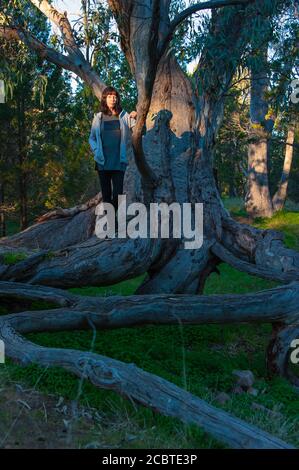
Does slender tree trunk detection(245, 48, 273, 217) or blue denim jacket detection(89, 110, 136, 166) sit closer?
blue denim jacket detection(89, 110, 136, 166)

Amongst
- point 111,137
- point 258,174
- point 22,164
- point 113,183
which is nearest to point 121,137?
point 111,137

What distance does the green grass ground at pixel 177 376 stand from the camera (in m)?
3.70

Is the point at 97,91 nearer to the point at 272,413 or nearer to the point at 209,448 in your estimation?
the point at 272,413

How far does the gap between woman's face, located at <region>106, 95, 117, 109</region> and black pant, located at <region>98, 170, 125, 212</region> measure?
89 cm

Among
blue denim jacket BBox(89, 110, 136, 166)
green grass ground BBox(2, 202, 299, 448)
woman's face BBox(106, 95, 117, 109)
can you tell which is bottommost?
green grass ground BBox(2, 202, 299, 448)

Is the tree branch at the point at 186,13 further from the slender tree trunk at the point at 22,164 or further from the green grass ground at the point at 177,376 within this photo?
the slender tree trunk at the point at 22,164

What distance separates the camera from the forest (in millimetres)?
3916

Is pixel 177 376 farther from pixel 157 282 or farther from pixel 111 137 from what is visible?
pixel 111 137

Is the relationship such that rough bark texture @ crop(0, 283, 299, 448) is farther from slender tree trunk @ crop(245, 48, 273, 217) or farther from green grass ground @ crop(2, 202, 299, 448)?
slender tree trunk @ crop(245, 48, 273, 217)

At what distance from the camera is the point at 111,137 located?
770cm

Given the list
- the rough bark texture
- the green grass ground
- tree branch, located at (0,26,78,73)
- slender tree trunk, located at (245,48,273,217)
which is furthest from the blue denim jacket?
slender tree trunk, located at (245,48,273,217)

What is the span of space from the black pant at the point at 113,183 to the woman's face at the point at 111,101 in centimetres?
89

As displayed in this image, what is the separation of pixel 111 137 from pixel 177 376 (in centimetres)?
349
